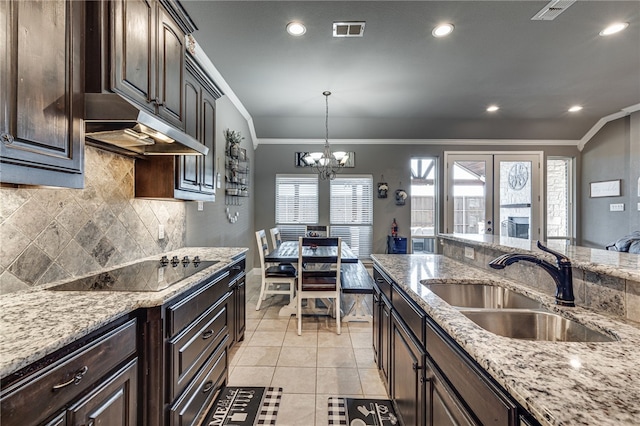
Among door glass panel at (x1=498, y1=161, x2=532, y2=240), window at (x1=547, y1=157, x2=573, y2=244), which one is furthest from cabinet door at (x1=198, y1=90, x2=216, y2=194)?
window at (x1=547, y1=157, x2=573, y2=244)

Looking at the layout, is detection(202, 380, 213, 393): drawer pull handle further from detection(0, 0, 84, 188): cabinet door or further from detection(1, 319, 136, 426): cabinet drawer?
detection(0, 0, 84, 188): cabinet door

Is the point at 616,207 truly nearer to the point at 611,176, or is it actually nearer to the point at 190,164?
the point at 611,176

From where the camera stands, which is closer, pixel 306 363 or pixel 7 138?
pixel 7 138

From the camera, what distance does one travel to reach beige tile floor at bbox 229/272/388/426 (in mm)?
1956

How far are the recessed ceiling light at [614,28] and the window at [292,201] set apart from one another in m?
4.34

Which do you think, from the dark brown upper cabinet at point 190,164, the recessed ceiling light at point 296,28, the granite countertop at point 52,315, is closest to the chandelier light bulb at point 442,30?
the recessed ceiling light at point 296,28

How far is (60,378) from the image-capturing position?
0.83m

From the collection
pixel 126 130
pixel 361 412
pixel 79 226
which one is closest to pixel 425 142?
pixel 361 412

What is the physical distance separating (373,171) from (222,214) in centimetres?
325

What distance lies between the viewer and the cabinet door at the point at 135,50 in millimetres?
1351

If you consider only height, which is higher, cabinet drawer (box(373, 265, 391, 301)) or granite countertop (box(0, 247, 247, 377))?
granite countertop (box(0, 247, 247, 377))

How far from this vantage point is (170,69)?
1.85 m

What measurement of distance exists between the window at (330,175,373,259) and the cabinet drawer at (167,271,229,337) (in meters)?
3.93

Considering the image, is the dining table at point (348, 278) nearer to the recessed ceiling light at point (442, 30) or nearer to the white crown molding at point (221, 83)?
the white crown molding at point (221, 83)
